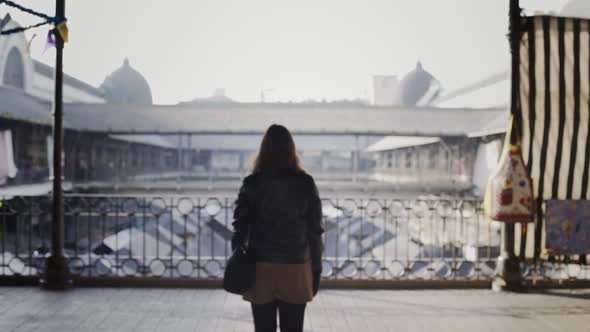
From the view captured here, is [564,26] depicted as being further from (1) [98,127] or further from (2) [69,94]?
(2) [69,94]

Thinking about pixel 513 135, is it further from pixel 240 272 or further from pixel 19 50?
pixel 19 50

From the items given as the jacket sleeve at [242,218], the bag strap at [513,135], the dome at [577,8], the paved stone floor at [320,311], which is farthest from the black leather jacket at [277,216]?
the dome at [577,8]

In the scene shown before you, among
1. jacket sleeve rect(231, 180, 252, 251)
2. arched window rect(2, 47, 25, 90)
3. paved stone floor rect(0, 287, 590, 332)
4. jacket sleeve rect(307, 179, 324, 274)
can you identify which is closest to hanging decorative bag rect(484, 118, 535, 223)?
paved stone floor rect(0, 287, 590, 332)

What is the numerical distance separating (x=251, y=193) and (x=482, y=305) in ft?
12.1

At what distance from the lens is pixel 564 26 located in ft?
19.7

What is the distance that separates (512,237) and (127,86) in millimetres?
38811

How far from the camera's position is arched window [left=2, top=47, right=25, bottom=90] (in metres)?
22.2

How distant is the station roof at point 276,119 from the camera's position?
2330 cm

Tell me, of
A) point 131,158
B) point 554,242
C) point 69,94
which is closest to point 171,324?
point 554,242

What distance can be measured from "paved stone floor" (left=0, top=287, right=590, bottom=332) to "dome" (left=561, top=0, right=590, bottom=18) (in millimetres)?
25406

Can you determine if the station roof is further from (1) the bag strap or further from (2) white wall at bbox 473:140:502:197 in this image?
(1) the bag strap

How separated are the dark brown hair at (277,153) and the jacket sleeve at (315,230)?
0.79ft

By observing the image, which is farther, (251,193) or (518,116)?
(518,116)

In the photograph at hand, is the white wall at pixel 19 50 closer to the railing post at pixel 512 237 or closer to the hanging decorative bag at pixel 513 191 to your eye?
the railing post at pixel 512 237
